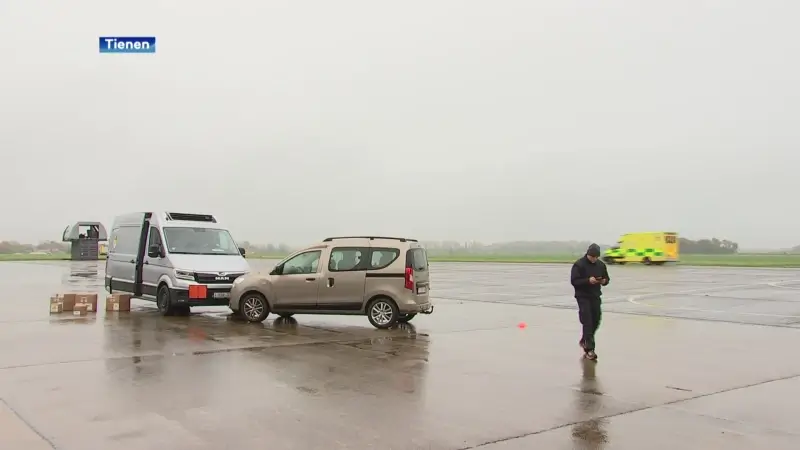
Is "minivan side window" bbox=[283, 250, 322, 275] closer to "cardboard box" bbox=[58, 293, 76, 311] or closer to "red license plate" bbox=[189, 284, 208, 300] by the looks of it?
"red license plate" bbox=[189, 284, 208, 300]

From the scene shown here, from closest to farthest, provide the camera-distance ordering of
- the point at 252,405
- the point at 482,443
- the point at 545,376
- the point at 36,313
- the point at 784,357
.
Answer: the point at 482,443 → the point at 252,405 → the point at 545,376 → the point at 784,357 → the point at 36,313

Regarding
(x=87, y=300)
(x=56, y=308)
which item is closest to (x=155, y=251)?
(x=87, y=300)

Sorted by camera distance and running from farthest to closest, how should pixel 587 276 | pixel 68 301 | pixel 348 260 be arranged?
pixel 68 301, pixel 348 260, pixel 587 276

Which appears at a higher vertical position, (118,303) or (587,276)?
(587,276)

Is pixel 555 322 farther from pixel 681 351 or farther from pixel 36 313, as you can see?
pixel 36 313

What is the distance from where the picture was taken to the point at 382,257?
499 inches

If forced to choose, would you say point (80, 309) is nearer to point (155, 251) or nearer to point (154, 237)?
point (155, 251)

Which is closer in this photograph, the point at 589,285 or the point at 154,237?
the point at 589,285

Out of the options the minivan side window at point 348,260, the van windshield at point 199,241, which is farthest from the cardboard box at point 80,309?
the minivan side window at point 348,260

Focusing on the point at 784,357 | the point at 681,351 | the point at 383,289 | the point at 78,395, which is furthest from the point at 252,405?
the point at 784,357

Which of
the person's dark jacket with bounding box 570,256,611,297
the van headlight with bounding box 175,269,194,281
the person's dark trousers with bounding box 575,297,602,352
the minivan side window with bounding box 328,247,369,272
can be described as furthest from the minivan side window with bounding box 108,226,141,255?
the person's dark trousers with bounding box 575,297,602,352

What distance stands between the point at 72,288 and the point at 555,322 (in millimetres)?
18077

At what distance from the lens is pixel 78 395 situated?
682cm

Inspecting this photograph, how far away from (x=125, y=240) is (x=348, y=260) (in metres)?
7.39
